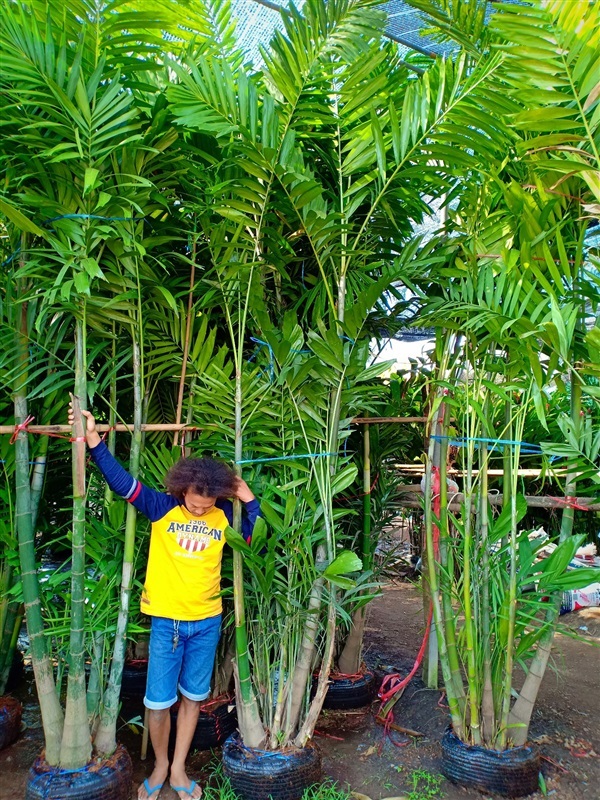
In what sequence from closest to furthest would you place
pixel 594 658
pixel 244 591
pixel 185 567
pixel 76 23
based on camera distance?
1. pixel 76 23
2. pixel 185 567
3. pixel 244 591
4. pixel 594 658

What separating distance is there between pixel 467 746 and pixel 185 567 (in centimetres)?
136

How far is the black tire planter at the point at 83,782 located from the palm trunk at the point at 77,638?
0.15ft

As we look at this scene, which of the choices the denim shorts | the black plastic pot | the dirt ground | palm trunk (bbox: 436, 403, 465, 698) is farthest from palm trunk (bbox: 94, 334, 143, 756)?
palm trunk (bbox: 436, 403, 465, 698)

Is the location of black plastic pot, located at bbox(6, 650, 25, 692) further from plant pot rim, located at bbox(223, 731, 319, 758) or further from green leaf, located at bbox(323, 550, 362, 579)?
green leaf, located at bbox(323, 550, 362, 579)

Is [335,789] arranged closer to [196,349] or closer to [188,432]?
[188,432]

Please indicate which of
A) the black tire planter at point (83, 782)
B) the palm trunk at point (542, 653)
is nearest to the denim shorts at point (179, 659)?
the black tire planter at point (83, 782)

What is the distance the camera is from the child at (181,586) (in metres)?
2.56

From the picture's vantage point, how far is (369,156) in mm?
2707

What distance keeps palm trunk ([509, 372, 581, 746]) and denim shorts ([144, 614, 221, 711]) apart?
1259 millimetres

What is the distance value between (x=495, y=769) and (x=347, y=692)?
3.40 feet

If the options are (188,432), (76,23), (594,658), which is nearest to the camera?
(76,23)

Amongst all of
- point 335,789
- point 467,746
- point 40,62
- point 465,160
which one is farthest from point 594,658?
point 40,62

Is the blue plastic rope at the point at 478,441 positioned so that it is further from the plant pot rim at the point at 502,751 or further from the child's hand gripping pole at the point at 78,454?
the child's hand gripping pole at the point at 78,454

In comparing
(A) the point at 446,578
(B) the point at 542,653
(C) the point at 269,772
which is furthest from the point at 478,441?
(C) the point at 269,772
